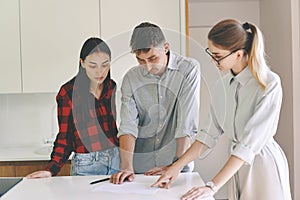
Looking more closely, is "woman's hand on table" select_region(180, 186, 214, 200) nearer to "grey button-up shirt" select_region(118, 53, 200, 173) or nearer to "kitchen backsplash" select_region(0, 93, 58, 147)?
"grey button-up shirt" select_region(118, 53, 200, 173)

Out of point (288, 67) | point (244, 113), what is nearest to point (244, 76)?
point (244, 113)

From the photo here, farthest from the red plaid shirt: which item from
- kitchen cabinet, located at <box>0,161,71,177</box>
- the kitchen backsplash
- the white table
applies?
the kitchen backsplash

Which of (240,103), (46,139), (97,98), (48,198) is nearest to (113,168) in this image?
(97,98)

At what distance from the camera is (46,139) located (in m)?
3.14

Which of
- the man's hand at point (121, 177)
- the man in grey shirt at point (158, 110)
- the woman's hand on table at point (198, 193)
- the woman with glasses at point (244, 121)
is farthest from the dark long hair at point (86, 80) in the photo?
the woman's hand on table at point (198, 193)

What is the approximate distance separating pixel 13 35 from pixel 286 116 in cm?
193

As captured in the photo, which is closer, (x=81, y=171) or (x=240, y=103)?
(x=240, y=103)

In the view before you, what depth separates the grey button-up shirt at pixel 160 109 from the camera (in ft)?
5.90

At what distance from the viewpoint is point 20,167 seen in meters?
2.67

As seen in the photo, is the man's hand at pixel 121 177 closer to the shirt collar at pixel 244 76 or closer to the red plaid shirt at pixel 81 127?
the red plaid shirt at pixel 81 127

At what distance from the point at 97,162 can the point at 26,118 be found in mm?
1532

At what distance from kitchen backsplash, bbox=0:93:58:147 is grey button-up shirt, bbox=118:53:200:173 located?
57.1 inches

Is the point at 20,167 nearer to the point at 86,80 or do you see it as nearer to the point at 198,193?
the point at 86,80

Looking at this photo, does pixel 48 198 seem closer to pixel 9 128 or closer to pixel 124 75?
pixel 124 75
